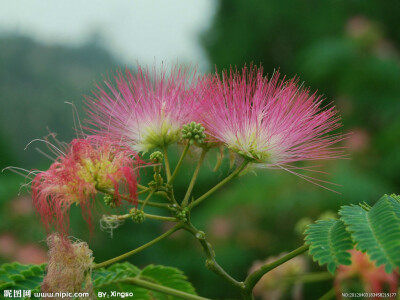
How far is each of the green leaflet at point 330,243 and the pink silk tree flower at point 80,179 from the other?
0.47m

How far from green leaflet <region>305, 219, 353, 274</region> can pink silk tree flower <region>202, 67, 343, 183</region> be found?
28cm

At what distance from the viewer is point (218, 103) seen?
1.41m

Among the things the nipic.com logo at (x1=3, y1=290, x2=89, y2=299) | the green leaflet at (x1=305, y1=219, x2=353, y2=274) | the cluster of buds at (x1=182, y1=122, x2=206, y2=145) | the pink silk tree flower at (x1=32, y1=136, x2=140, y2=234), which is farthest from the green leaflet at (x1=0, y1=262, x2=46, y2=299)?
the green leaflet at (x1=305, y1=219, x2=353, y2=274)

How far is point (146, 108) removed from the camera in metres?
1.53

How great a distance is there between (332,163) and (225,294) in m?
3.28

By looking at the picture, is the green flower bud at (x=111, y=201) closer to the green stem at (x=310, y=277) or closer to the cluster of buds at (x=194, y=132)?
the cluster of buds at (x=194, y=132)

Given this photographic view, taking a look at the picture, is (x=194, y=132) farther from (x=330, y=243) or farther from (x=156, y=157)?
(x=330, y=243)

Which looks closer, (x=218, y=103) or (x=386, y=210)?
(x=386, y=210)

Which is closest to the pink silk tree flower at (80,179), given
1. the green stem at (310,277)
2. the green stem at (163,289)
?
the green stem at (163,289)

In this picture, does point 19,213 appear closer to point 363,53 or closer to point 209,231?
point 209,231

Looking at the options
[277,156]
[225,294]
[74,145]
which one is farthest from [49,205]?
[225,294]

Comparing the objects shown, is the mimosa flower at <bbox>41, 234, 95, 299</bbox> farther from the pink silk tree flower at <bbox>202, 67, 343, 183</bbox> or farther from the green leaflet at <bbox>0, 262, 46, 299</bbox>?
the pink silk tree flower at <bbox>202, 67, 343, 183</bbox>

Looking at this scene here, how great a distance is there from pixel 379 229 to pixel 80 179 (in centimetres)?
76

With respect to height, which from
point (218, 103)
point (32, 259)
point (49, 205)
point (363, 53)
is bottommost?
point (32, 259)
